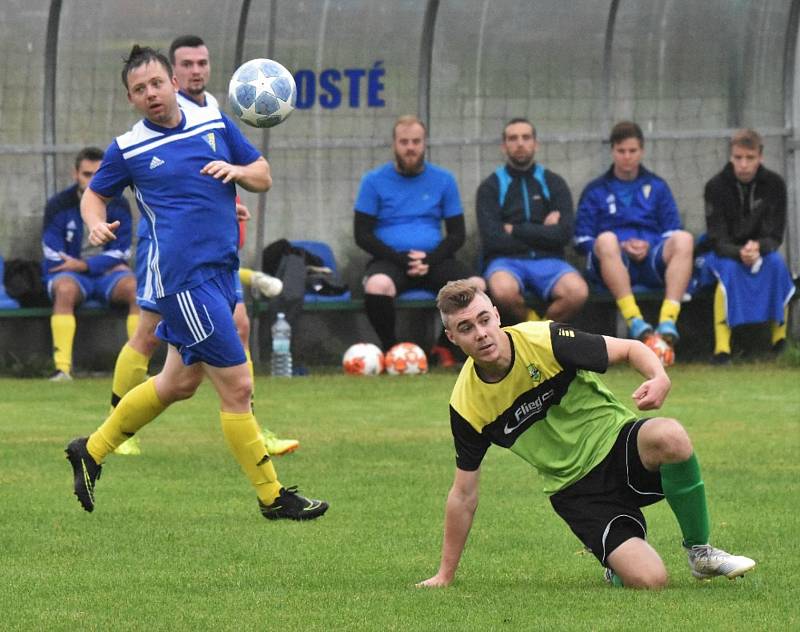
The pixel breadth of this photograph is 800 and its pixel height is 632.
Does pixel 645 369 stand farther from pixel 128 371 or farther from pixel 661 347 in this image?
pixel 661 347

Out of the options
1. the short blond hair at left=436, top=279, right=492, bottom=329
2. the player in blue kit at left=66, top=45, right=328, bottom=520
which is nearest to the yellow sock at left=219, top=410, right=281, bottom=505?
the player in blue kit at left=66, top=45, right=328, bottom=520

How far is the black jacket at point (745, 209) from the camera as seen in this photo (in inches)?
505

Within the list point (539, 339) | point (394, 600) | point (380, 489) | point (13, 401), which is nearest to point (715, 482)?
point (380, 489)

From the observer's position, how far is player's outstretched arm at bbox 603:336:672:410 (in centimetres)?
498

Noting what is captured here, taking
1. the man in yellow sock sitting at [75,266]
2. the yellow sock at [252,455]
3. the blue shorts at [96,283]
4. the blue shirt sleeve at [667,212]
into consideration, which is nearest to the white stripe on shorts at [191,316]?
the yellow sock at [252,455]

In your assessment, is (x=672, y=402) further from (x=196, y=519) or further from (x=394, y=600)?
(x=394, y=600)

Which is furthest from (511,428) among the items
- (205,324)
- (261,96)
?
(261,96)

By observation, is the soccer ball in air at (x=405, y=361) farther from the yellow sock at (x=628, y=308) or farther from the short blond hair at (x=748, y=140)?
the short blond hair at (x=748, y=140)

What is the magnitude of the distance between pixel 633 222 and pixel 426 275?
5.85ft

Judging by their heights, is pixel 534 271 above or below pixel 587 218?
below

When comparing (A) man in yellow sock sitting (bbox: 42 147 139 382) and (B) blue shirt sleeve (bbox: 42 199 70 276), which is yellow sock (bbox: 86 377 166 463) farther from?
(B) blue shirt sleeve (bbox: 42 199 70 276)

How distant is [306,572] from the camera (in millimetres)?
5629

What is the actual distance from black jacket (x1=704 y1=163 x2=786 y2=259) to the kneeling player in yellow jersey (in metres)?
7.45

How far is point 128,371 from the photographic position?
8242mm
